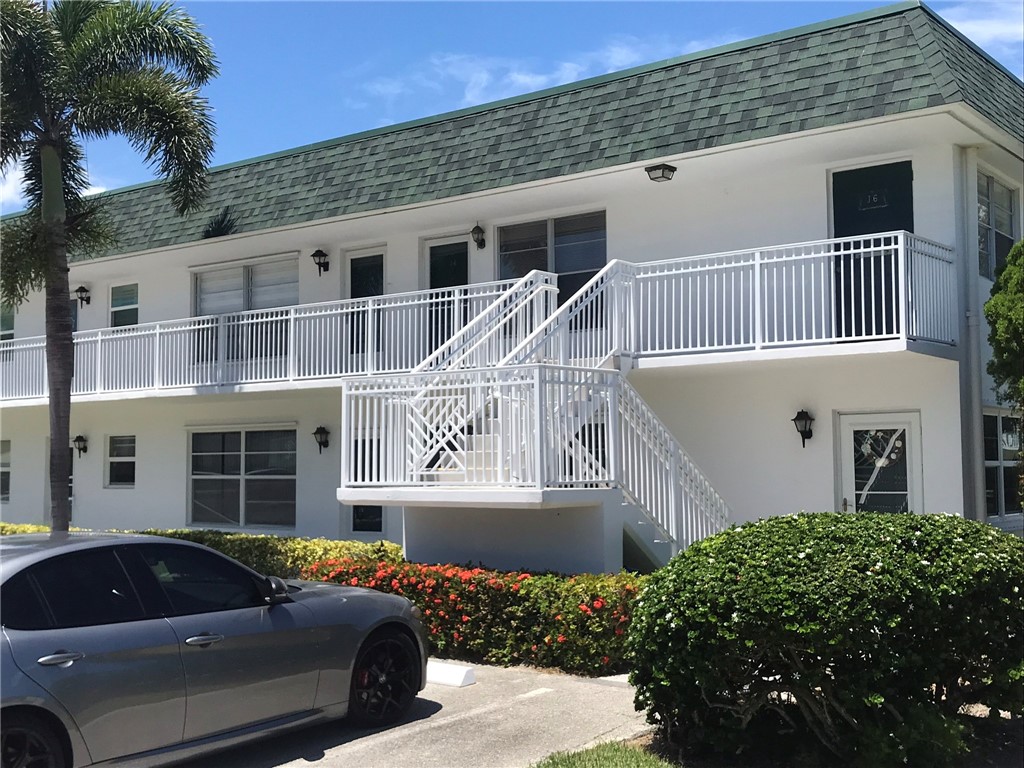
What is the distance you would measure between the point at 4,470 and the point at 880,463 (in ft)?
58.4

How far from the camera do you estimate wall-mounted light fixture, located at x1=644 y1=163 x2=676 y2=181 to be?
13.1 m

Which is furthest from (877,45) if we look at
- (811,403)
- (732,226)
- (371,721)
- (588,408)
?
(371,721)

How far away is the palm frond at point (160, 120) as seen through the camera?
1496cm

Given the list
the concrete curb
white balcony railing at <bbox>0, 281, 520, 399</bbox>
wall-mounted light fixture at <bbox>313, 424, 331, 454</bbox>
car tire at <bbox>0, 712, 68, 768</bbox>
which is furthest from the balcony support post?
car tire at <bbox>0, 712, 68, 768</bbox>

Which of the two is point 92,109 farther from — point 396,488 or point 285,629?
point 285,629

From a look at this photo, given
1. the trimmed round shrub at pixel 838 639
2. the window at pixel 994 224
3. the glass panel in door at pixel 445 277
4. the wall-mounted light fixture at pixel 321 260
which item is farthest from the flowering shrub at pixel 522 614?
the wall-mounted light fixture at pixel 321 260

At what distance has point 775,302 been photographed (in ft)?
37.1

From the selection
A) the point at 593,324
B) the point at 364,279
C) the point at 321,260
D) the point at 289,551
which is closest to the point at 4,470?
the point at 321,260

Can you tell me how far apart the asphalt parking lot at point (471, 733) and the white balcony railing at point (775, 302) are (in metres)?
4.11

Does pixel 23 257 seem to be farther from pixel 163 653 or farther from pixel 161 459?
pixel 163 653

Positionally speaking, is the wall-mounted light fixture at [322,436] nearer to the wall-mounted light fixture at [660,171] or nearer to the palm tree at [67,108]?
the palm tree at [67,108]

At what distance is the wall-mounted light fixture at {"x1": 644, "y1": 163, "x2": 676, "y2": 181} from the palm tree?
6834mm

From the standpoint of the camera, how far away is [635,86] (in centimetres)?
1388

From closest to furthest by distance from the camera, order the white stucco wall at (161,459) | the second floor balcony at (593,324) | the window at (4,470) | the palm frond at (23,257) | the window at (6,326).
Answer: the second floor balcony at (593,324)
the palm frond at (23,257)
the white stucco wall at (161,459)
the window at (4,470)
the window at (6,326)
